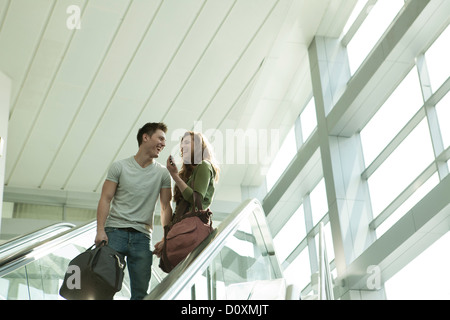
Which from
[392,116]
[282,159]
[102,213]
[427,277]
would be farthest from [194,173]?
[282,159]

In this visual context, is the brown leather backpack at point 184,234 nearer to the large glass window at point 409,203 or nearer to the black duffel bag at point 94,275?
the black duffel bag at point 94,275

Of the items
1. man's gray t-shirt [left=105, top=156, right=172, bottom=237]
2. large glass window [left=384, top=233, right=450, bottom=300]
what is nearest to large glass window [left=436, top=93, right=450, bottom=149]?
large glass window [left=384, top=233, right=450, bottom=300]

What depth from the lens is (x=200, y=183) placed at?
14.4 feet

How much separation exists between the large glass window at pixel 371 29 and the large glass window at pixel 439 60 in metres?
0.86

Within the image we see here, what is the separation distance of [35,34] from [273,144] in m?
4.91

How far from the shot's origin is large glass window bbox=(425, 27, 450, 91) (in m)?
8.85

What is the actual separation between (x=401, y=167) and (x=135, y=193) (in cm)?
602

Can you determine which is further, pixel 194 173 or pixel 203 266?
pixel 194 173

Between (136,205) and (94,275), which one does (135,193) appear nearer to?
(136,205)

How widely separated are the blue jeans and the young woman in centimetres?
20

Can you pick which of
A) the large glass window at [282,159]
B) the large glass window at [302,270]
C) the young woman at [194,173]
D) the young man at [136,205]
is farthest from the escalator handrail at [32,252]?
the large glass window at [282,159]

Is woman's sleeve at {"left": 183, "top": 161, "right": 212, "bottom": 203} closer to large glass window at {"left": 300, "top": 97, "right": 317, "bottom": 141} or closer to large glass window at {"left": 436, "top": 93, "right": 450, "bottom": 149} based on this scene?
large glass window at {"left": 436, "top": 93, "right": 450, "bottom": 149}

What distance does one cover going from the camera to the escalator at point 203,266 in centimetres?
335

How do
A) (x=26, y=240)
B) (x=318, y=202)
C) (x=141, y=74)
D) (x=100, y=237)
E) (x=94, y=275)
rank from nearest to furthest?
(x=94, y=275)
(x=100, y=237)
(x=26, y=240)
(x=141, y=74)
(x=318, y=202)
